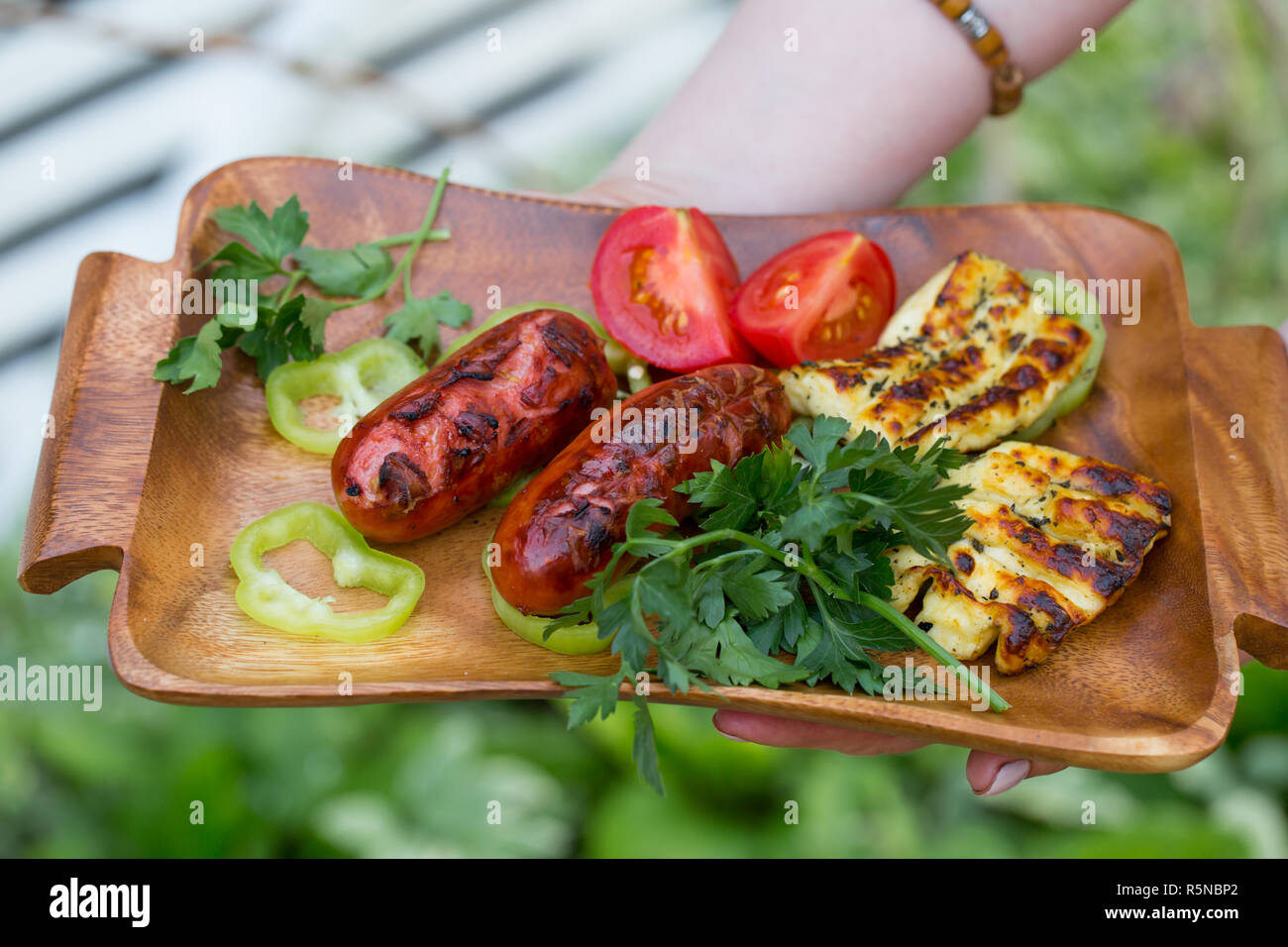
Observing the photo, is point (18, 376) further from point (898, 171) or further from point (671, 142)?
point (898, 171)

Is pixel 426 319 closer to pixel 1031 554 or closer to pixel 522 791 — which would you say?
pixel 522 791

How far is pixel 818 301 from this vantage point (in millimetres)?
3627

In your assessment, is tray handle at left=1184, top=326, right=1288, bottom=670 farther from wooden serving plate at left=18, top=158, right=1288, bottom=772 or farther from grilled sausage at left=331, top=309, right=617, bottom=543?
grilled sausage at left=331, top=309, right=617, bottom=543

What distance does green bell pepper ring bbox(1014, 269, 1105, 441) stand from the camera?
3.57 m

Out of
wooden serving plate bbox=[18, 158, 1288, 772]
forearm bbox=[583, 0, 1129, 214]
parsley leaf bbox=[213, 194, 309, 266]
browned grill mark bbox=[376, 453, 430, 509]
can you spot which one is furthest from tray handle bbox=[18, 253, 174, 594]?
forearm bbox=[583, 0, 1129, 214]

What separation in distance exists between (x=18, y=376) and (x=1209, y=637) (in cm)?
550

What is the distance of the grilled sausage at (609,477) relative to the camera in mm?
2838

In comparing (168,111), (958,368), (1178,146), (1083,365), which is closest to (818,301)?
(958,368)

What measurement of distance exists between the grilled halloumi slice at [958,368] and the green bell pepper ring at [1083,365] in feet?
0.15

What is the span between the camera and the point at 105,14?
543 cm

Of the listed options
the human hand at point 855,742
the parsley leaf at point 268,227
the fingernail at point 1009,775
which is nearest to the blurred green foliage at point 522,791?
the human hand at point 855,742

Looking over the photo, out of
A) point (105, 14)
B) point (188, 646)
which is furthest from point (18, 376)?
point (188, 646)

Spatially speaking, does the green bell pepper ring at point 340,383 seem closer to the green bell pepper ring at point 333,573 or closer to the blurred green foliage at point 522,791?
the green bell pepper ring at point 333,573

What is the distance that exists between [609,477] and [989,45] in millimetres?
2532
